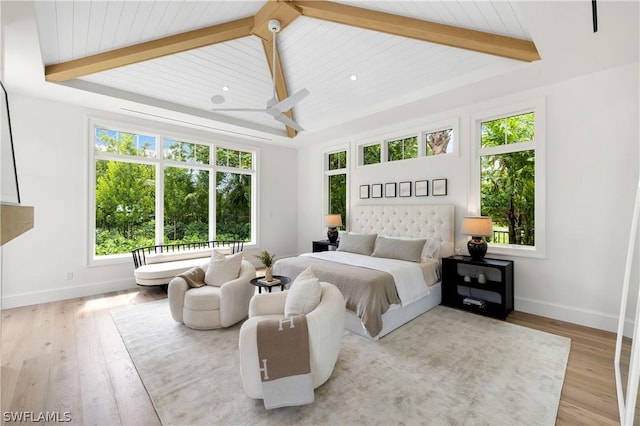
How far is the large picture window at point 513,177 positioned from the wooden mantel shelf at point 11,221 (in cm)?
506

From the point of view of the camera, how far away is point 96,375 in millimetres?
2445

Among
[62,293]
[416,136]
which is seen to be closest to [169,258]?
[62,293]

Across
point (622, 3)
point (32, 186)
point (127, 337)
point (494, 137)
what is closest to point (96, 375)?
point (127, 337)

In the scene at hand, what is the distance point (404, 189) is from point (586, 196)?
2489 mm

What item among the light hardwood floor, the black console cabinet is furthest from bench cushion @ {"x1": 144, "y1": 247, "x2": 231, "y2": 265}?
the black console cabinet

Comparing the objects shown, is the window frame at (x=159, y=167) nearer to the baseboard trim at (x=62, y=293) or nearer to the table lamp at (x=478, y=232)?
the baseboard trim at (x=62, y=293)

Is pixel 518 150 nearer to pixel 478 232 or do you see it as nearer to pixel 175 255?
pixel 478 232

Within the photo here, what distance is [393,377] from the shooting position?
2398mm

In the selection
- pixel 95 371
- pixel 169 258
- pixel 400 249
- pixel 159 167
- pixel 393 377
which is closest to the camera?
pixel 393 377

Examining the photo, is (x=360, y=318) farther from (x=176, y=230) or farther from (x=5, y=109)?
(x=176, y=230)

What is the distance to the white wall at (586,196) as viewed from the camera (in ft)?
10.7

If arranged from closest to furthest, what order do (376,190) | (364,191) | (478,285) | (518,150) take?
(478,285) < (518,150) < (376,190) < (364,191)

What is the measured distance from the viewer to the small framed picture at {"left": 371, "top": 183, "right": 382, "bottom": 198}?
Result: 563 centimetres

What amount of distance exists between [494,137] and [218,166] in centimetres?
532
